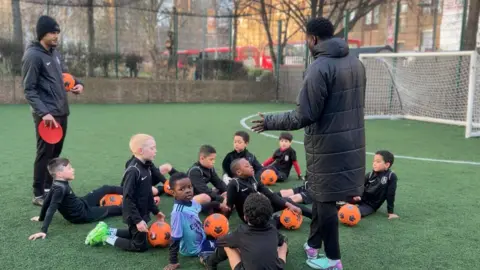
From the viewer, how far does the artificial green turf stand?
13.4 feet

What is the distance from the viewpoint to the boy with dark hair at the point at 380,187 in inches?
212

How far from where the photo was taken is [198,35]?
22.9m

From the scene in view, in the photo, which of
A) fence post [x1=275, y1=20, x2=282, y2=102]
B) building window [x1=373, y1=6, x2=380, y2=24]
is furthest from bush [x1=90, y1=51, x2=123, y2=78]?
building window [x1=373, y1=6, x2=380, y2=24]

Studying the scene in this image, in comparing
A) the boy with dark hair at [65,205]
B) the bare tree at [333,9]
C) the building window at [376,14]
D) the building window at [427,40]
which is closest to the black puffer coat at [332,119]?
the boy with dark hair at [65,205]

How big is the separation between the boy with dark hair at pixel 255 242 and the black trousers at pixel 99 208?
7.25 feet

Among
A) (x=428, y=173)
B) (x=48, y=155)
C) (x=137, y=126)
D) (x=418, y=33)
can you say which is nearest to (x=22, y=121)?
(x=137, y=126)

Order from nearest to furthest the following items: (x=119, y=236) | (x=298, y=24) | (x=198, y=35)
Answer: (x=119, y=236) < (x=198, y=35) < (x=298, y=24)

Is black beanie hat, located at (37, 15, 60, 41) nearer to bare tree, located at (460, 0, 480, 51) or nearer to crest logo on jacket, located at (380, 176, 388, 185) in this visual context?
crest logo on jacket, located at (380, 176, 388, 185)

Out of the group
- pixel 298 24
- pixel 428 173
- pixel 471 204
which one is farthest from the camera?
pixel 298 24

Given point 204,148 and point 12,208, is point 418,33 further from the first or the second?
point 12,208

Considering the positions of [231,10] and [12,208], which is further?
A: [231,10]

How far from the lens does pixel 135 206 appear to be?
423 centimetres

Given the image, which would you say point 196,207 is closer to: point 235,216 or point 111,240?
point 111,240

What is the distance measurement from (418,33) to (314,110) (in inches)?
697
